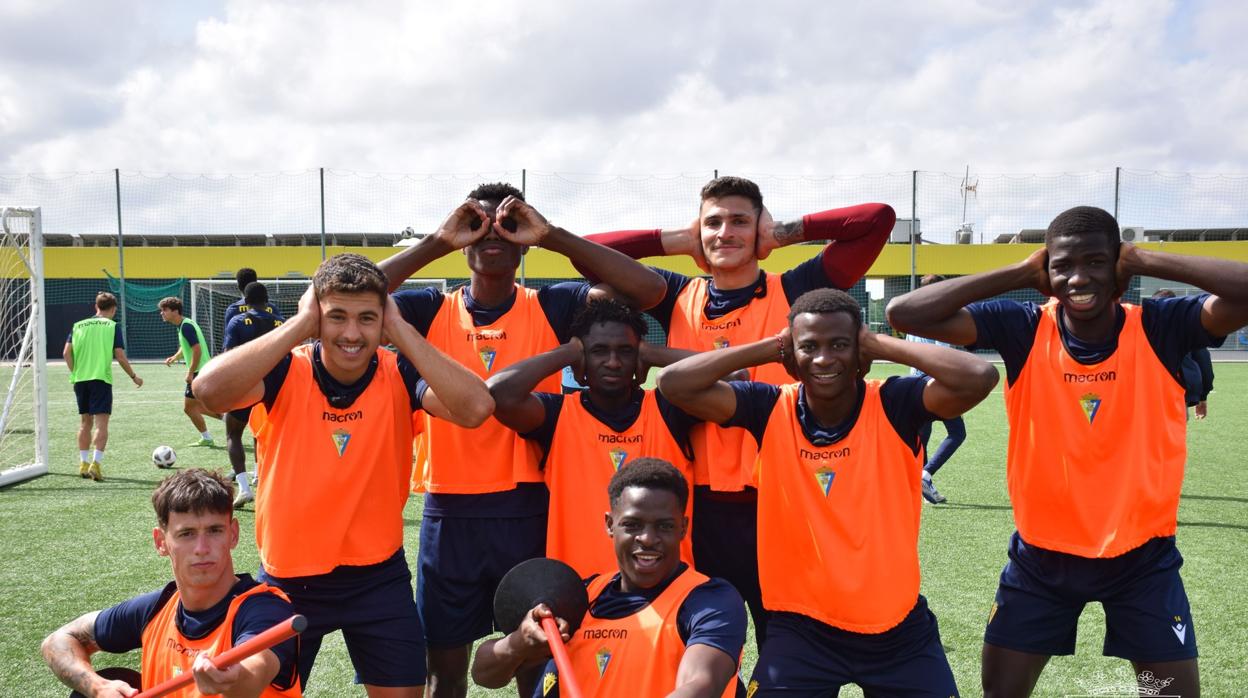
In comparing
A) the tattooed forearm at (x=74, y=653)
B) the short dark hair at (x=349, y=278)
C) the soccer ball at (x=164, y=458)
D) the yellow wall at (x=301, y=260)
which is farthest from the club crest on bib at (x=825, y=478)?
the yellow wall at (x=301, y=260)

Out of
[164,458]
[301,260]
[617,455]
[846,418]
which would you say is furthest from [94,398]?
[301,260]

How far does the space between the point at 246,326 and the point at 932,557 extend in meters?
6.69

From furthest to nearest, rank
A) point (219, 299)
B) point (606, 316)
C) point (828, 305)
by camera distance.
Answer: point (219, 299) → point (606, 316) → point (828, 305)

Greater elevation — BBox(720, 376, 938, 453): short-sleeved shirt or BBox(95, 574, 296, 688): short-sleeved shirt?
BBox(720, 376, 938, 453): short-sleeved shirt

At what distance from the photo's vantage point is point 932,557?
6.59 m

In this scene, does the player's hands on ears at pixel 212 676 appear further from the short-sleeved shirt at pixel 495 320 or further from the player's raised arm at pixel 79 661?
the short-sleeved shirt at pixel 495 320

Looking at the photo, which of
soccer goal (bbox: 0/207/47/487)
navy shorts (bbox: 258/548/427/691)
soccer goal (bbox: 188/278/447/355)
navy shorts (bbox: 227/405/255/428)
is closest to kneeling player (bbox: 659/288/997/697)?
navy shorts (bbox: 258/548/427/691)

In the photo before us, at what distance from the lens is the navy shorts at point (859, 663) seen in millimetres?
2865

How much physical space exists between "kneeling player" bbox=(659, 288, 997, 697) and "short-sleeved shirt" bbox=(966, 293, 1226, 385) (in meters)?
0.47

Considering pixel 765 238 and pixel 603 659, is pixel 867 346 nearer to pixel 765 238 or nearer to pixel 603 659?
pixel 765 238

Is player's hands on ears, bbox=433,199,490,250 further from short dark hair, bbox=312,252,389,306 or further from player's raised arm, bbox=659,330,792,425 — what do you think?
player's raised arm, bbox=659,330,792,425

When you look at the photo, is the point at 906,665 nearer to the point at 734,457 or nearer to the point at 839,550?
the point at 839,550

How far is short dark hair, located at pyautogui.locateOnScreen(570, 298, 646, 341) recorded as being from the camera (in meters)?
3.50

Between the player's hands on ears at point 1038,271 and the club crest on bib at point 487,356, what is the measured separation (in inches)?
84.6
